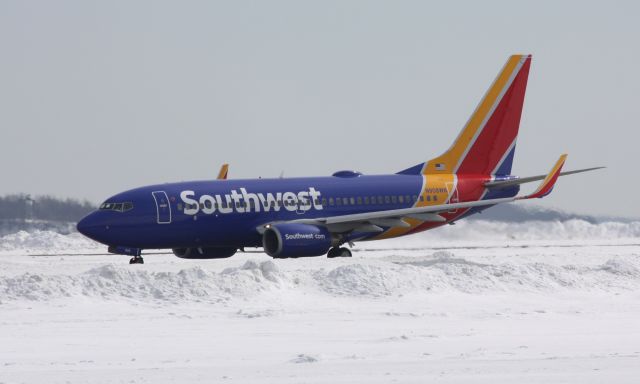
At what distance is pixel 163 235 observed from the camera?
1662 inches

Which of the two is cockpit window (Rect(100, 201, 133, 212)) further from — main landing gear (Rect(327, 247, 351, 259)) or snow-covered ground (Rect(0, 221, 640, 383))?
main landing gear (Rect(327, 247, 351, 259))

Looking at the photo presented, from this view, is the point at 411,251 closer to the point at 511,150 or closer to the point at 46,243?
the point at 511,150

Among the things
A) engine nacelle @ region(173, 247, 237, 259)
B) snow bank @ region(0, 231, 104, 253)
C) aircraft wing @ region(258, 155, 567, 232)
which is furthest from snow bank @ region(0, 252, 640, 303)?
snow bank @ region(0, 231, 104, 253)

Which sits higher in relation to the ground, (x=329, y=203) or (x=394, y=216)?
(x=329, y=203)

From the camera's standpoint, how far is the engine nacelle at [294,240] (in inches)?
1676

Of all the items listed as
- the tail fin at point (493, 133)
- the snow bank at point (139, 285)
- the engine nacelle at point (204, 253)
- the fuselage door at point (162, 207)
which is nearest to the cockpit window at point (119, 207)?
the fuselage door at point (162, 207)

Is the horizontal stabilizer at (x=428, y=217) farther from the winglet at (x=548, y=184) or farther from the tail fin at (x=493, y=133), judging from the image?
the tail fin at (x=493, y=133)

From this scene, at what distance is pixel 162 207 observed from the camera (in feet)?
138

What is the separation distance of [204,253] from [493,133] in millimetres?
14426

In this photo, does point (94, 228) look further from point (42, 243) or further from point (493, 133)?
point (493, 133)

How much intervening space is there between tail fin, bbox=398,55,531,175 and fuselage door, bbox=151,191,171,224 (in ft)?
40.4

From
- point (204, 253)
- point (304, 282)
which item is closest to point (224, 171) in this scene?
point (204, 253)

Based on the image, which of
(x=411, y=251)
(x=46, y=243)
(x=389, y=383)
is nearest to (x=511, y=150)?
(x=411, y=251)

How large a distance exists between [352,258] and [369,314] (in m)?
16.9
